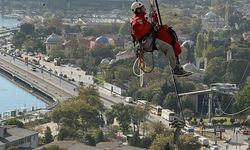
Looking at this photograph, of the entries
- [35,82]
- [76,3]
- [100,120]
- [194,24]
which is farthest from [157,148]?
[76,3]

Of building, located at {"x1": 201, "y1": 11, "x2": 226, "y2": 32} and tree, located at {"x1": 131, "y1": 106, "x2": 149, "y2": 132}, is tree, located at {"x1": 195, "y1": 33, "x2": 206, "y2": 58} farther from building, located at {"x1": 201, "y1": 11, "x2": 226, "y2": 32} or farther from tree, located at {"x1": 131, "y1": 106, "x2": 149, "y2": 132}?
tree, located at {"x1": 131, "y1": 106, "x2": 149, "y2": 132}

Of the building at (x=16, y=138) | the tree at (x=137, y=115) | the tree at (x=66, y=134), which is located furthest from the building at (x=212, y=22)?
the building at (x=16, y=138)

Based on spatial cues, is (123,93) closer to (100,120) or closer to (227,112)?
(227,112)

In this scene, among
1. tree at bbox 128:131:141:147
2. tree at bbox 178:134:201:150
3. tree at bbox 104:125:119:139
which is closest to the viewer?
tree at bbox 178:134:201:150

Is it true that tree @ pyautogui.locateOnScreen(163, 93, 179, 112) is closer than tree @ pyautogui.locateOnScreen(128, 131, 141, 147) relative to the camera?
No

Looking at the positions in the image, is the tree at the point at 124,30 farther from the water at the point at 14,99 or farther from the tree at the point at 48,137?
the tree at the point at 48,137

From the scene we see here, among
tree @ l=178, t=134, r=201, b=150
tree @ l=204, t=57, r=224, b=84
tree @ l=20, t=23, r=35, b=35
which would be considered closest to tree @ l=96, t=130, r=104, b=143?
tree @ l=178, t=134, r=201, b=150
